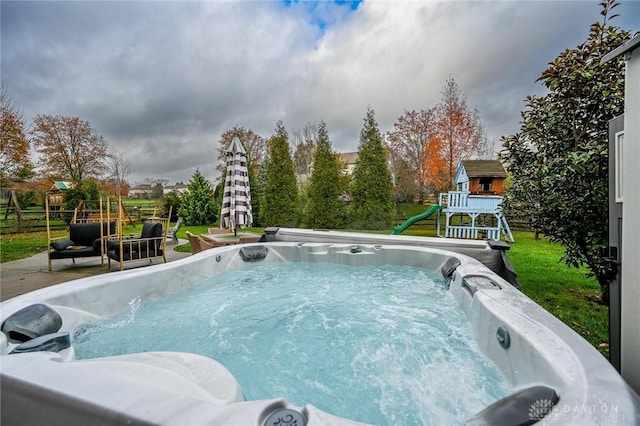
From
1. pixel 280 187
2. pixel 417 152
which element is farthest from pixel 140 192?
pixel 417 152

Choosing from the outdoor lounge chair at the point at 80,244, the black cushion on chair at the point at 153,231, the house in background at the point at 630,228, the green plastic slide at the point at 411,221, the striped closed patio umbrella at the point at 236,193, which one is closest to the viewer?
the house in background at the point at 630,228

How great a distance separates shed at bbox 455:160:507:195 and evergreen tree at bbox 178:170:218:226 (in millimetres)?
10206

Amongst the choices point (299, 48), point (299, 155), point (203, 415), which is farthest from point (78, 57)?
point (299, 155)

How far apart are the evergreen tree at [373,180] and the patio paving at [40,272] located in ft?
19.6

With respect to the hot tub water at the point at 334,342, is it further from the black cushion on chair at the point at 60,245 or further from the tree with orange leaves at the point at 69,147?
the tree with orange leaves at the point at 69,147

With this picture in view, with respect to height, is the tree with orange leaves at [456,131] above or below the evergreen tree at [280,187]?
above

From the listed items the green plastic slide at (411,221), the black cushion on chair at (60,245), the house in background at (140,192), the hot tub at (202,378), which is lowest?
the hot tub at (202,378)

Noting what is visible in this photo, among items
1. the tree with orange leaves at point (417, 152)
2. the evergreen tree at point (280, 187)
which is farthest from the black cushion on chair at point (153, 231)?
the tree with orange leaves at point (417, 152)

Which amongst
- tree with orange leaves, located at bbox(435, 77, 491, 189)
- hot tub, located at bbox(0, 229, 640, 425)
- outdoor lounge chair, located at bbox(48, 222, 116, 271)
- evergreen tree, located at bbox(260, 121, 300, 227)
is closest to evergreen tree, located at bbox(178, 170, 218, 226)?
evergreen tree, located at bbox(260, 121, 300, 227)

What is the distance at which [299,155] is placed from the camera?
53.9 feet

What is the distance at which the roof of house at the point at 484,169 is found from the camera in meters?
9.26

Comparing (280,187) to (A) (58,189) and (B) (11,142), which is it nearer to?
(B) (11,142)

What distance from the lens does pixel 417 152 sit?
40.2 feet

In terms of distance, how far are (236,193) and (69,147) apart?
11466 millimetres
